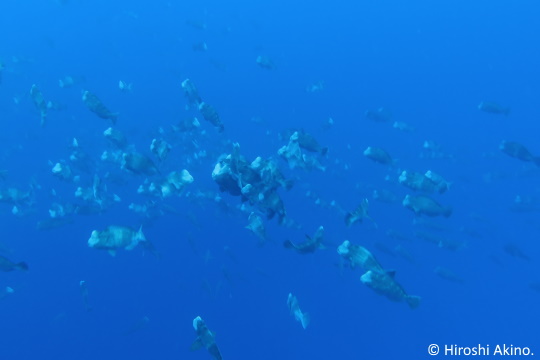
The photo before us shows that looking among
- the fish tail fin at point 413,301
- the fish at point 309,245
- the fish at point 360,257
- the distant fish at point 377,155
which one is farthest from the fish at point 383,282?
the distant fish at point 377,155

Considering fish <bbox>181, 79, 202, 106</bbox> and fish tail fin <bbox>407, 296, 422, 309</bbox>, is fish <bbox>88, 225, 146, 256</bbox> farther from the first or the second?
fish tail fin <bbox>407, 296, 422, 309</bbox>

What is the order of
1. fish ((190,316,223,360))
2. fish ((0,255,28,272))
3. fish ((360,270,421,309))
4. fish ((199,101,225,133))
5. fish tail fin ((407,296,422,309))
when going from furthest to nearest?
fish ((199,101,225,133)), fish ((0,255,28,272)), fish tail fin ((407,296,422,309)), fish ((360,270,421,309)), fish ((190,316,223,360))

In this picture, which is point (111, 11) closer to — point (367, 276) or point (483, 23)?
point (483, 23)

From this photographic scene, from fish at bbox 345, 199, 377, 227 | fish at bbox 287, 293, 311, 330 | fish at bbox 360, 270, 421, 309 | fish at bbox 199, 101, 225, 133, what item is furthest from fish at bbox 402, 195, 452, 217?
fish at bbox 199, 101, 225, 133

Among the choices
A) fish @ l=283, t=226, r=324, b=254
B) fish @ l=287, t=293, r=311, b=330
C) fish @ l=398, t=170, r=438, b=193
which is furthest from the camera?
fish @ l=398, t=170, r=438, b=193

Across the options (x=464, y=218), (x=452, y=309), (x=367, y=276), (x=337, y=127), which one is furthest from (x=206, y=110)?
(x=337, y=127)

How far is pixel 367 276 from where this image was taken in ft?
21.1

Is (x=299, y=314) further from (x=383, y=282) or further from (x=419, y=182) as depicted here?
(x=419, y=182)

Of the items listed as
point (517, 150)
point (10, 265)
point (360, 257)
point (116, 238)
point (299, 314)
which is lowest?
point (299, 314)

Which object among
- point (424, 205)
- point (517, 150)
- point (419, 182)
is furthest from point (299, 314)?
point (517, 150)

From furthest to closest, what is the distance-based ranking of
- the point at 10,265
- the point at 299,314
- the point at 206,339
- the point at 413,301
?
the point at 10,265 → the point at 299,314 → the point at 413,301 → the point at 206,339

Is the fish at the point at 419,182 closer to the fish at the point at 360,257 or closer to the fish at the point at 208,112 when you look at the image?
the fish at the point at 360,257

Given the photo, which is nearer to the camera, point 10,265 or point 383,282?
point 383,282

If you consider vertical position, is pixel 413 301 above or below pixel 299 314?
above
